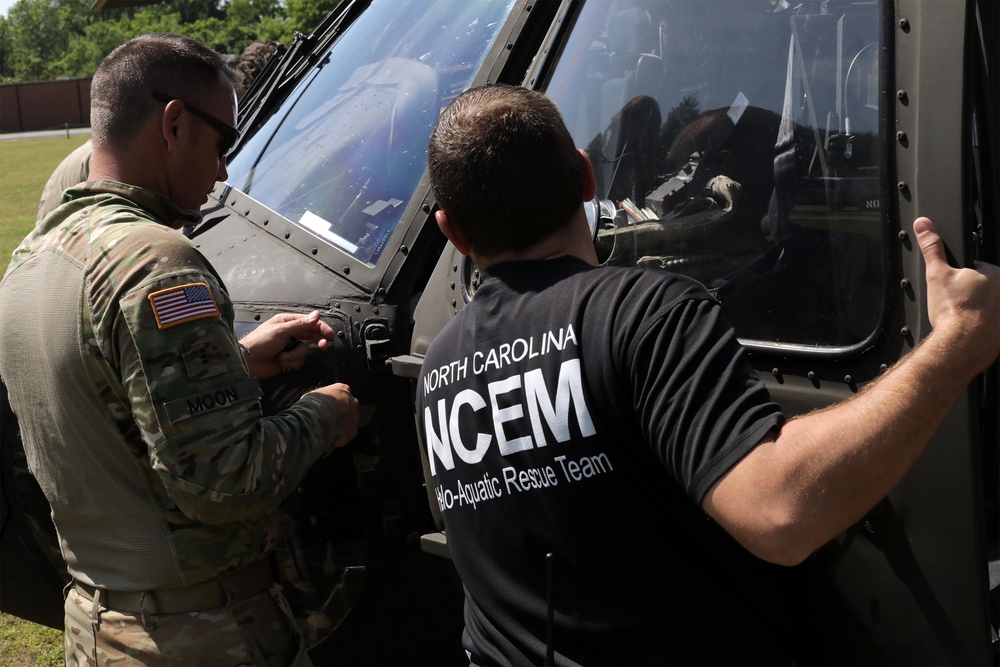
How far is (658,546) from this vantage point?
149 cm

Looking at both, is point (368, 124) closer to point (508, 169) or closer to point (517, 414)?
point (508, 169)

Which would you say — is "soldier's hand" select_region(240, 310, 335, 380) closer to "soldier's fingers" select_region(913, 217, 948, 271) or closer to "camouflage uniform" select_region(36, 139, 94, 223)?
"soldier's fingers" select_region(913, 217, 948, 271)

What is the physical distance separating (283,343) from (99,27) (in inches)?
2862

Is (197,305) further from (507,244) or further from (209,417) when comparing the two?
Result: (507,244)

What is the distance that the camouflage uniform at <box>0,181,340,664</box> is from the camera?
6.10 feet

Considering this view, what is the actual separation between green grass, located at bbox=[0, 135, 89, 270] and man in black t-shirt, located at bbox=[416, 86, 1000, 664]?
10935 mm

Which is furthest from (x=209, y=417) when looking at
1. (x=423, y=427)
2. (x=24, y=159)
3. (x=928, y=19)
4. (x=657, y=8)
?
(x=24, y=159)

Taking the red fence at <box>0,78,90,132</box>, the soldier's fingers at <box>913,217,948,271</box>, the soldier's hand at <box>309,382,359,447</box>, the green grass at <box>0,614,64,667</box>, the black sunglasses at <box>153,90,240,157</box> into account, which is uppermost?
the black sunglasses at <box>153,90,240,157</box>

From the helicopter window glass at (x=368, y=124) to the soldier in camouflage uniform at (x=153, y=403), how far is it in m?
0.48

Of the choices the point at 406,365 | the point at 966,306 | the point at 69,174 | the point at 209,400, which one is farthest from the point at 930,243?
the point at 69,174

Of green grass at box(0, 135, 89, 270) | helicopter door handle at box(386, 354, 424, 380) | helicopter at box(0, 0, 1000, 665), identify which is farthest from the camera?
green grass at box(0, 135, 89, 270)

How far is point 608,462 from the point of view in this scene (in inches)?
58.1

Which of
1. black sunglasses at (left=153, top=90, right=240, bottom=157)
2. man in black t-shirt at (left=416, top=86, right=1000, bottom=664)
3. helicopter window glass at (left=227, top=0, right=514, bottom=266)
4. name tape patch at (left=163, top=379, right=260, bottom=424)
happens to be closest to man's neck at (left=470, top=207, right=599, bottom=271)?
man in black t-shirt at (left=416, top=86, right=1000, bottom=664)

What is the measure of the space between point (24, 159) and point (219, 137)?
2933 centimetres
